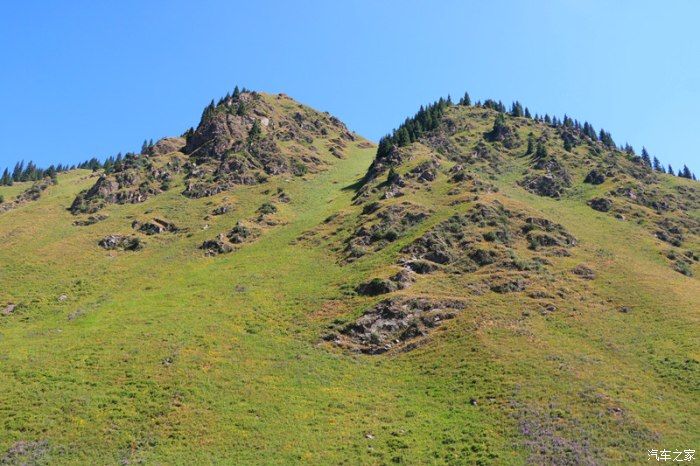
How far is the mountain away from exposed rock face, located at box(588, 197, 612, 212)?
63cm

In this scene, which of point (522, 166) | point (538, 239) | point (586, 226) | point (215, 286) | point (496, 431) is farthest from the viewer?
point (522, 166)

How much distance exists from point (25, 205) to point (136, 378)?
11815 cm

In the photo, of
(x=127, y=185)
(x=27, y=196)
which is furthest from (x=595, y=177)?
(x=27, y=196)

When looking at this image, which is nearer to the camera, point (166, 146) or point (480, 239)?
point (480, 239)

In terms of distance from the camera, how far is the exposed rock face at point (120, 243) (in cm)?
10262

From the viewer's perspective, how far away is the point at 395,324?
6203 centimetres

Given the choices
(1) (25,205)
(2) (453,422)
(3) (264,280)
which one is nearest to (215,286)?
(3) (264,280)

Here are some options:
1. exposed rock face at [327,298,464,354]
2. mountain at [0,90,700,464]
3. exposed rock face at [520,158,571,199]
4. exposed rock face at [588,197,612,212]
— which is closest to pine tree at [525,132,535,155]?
exposed rock face at [520,158,571,199]

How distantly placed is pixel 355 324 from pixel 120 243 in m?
64.4

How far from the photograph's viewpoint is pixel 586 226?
106 meters

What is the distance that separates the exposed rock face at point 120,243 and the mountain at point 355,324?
39 centimetres

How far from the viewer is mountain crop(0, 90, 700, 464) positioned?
132 feet

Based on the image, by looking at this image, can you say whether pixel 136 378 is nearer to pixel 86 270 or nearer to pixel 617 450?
pixel 617 450

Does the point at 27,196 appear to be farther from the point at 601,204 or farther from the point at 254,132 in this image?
the point at 601,204
